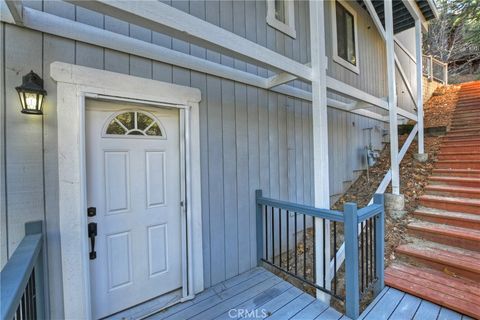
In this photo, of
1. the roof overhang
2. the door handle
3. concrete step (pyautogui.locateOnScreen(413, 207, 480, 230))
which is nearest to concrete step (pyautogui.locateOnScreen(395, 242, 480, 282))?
concrete step (pyautogui.locateOnScreen(413, 207, 480, 230))

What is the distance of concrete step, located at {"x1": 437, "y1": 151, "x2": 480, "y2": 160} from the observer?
4.04m

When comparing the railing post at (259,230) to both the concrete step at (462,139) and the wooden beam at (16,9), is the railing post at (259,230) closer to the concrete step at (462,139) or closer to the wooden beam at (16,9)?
the wooden beam at (16,9)

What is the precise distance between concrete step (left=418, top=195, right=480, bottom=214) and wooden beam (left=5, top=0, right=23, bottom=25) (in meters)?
5.14

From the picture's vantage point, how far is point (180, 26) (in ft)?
5.05

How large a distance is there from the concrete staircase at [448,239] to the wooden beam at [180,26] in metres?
2.69

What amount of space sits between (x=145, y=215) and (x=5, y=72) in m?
1.50

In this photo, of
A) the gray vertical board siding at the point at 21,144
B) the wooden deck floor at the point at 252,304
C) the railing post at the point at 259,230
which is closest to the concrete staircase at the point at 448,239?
the wooden deck floor at the point at 252,304

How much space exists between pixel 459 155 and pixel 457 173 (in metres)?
0.61

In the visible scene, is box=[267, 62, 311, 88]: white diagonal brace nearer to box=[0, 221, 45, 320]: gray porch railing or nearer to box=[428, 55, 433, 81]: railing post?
box=[0, 221, 45, 320]: gray porch railing

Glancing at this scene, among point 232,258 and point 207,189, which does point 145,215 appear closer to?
point 207,189

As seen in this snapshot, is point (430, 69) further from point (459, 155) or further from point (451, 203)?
point (451, 203)

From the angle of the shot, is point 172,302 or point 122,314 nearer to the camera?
point 122,314

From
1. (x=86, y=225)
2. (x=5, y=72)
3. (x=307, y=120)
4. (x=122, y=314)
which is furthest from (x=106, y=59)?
(x=307, y=120)

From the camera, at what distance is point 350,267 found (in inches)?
79.2
